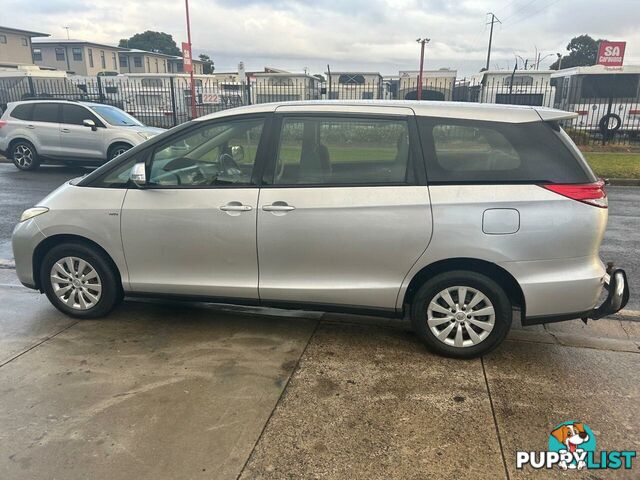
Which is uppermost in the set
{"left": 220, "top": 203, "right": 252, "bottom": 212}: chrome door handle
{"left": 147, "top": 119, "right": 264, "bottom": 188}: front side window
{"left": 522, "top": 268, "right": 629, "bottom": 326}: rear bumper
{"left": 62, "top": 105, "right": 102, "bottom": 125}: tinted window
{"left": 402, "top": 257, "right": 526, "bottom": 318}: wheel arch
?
{"left": 62, "top": 105, "right": 102, "bottom": 125}: tinted window

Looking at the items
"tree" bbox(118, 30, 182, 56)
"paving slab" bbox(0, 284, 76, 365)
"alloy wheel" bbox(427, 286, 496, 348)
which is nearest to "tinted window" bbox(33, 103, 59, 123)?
"paving slab" bbox(0, 284, 76, 365)

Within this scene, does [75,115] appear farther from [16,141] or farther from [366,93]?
[366,93]

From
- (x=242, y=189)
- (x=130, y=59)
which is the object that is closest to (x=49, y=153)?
(x=242, y=189)

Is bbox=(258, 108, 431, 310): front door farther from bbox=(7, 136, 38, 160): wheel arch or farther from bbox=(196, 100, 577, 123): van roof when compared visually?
bbox=(7, 136, 38, 160): wheel arch

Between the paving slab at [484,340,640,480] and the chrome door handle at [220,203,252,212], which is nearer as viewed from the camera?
the paving slab at [484,340,640,480]

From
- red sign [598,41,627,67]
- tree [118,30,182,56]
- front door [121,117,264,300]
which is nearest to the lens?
front door [121,117,264,300]

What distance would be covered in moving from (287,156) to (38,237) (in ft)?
6.98

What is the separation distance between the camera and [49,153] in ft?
38.5

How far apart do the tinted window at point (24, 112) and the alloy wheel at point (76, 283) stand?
959cm

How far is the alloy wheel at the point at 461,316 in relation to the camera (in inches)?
135

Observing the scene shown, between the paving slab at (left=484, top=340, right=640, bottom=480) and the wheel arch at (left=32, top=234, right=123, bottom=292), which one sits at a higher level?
the wheel arch at (left=32, top=234, right=123, bottom=292)

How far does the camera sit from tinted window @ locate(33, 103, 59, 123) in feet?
38.1

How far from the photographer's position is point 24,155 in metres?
11.9

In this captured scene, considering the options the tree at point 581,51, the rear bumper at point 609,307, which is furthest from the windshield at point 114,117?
the tree at point 581,51
